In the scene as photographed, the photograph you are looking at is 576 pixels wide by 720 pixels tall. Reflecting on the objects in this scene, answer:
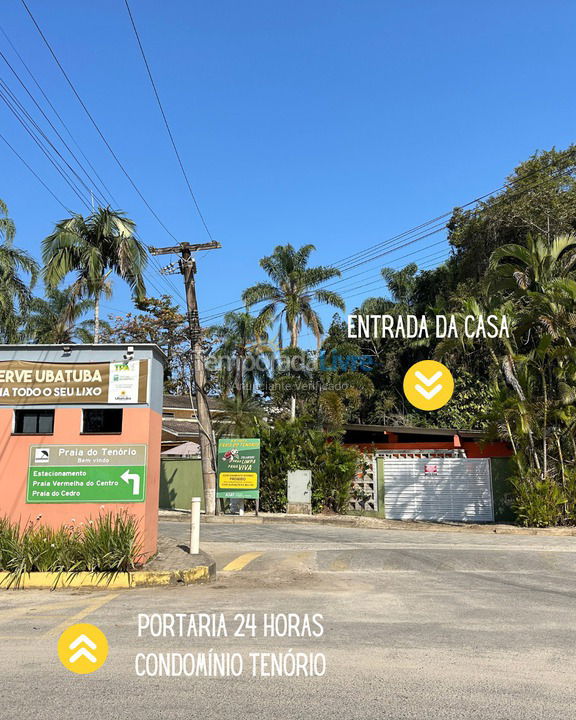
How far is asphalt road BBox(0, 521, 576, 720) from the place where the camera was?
4641 mm

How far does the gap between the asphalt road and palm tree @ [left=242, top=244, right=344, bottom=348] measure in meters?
23.9

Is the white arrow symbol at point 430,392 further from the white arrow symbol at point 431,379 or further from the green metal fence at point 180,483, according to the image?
the green metal fence at point 180,483

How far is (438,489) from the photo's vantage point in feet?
68.6

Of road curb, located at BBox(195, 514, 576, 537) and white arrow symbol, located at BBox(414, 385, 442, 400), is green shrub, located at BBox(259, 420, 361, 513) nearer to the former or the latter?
road curb, located at BBox(195, 514, 576, 537)

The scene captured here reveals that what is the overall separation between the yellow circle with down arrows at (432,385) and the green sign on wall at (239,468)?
12870 mm

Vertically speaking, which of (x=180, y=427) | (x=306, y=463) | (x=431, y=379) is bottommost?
(x=306, y=463)

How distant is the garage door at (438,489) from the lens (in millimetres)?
20391

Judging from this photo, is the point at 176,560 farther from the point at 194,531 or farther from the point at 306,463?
the point at 306,463

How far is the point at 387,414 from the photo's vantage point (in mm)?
41531

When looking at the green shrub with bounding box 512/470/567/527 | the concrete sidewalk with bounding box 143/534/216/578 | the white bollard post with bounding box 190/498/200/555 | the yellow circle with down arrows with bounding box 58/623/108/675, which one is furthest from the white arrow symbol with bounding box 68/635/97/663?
the green shrub with bounding box 512/470/567/527

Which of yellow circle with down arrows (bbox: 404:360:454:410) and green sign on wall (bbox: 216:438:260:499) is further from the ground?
yellow circle with down arrows (bbox: 404:360:454:410)

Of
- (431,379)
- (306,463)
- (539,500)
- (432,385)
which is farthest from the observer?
(432,385)

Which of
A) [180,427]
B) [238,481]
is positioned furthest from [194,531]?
[180,427]

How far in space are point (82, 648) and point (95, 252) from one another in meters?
19.9
